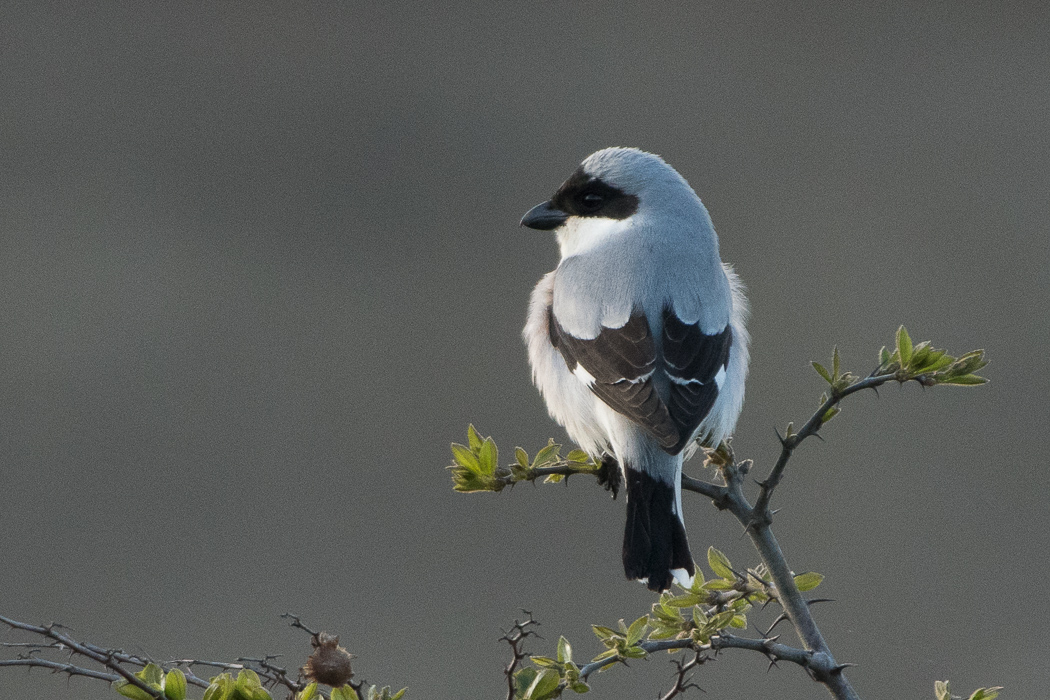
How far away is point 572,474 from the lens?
1.48 m

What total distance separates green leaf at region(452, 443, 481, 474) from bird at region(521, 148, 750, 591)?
34 centimetres

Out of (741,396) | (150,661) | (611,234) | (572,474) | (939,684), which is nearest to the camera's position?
(150,661)

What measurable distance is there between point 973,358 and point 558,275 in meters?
0.96

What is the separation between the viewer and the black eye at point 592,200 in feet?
7.27

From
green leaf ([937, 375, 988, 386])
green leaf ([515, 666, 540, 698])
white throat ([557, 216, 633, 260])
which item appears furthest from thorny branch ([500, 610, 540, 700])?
white throat ([557, 216, 633, 260])

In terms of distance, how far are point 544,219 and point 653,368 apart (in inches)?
25.4

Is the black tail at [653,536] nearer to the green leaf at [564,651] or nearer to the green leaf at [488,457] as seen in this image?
the green leaf at [488,457]

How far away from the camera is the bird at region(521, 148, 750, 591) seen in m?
1.65

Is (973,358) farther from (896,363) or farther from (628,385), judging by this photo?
(628,385)

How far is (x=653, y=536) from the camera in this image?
155 centimetres

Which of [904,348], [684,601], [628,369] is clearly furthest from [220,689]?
[628,369]

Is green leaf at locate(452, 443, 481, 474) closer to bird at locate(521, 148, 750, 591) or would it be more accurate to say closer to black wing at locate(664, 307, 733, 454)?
bird at locate(521, 148, 750, 591)

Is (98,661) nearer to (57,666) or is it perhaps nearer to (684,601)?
(57,666)

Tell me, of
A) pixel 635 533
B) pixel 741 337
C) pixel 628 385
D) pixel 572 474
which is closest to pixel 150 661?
pixel 572 474
